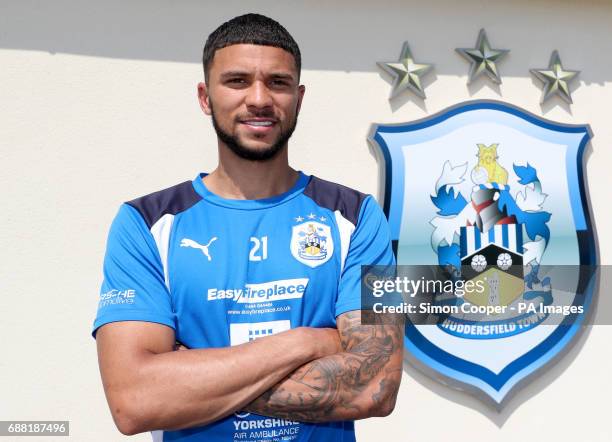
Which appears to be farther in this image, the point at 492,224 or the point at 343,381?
the point at 492,224

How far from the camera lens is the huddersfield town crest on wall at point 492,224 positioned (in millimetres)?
2971

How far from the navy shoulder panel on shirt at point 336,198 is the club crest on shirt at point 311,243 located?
2.7 inches

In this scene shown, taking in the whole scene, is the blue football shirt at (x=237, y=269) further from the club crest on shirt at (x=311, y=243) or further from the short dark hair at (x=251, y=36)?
the short dark hair at (x=251, y=36)

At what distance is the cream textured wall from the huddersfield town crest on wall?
10 cm

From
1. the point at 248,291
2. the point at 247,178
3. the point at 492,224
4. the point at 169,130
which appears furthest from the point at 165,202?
the point at 492,224

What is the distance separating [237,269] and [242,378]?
0.27m

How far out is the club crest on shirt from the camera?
4.96 ft

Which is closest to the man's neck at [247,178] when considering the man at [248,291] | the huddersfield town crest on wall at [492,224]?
the man at [248,291]

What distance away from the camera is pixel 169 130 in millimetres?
2830

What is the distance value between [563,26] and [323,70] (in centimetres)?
131

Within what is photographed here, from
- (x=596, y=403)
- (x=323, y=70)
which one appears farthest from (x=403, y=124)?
(x=596, y=403)

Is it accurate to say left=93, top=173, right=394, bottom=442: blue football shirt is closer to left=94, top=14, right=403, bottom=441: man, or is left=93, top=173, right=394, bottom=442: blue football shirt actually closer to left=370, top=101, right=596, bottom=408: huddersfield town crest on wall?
left=94, top=14, right=403, bottom=441: man

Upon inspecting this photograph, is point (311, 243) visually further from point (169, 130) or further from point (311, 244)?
point (169, 130)

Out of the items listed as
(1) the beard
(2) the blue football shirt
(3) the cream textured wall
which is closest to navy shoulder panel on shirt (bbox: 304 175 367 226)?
(2) the blue football shirt
